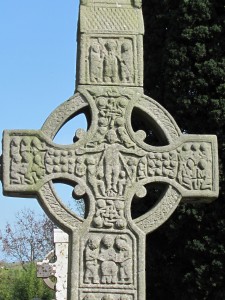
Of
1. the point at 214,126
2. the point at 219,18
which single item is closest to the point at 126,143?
the point at 214,126

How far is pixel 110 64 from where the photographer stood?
7457 millimetres

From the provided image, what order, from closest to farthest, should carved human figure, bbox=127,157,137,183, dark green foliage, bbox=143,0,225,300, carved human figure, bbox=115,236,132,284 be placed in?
carved human figure, bbox=115,236,132,284, carved human figure, bbox=127,157,137,183, dark green foliage, bbox=143,0,225,300

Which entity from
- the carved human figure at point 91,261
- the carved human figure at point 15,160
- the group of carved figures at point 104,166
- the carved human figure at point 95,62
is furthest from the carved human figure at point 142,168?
the carved human figure at point 15,160

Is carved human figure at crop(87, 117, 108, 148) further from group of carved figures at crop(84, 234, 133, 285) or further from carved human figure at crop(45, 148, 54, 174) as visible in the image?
group of carved figures at crop(84, 234, 133, 285)

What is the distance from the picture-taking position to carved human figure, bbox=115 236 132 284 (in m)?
7.14

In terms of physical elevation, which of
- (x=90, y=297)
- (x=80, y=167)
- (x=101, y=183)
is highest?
(x=80, y=167)

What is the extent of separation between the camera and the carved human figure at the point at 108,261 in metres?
7.11

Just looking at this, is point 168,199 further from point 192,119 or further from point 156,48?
point 156,48

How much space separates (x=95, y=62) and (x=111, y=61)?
0.47 feet

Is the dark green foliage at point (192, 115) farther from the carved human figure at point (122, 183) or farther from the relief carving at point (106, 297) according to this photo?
the relief carving at point (106, 297)

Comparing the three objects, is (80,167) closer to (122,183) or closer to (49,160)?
(49,160)

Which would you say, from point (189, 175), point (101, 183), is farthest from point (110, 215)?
point (189, 175)

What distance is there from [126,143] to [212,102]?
7951 mm

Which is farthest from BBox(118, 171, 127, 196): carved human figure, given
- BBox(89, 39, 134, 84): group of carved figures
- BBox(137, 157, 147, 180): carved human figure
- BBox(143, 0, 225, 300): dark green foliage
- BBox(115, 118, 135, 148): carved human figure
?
BBox(143, 0, 225, 300): dark green foliage
